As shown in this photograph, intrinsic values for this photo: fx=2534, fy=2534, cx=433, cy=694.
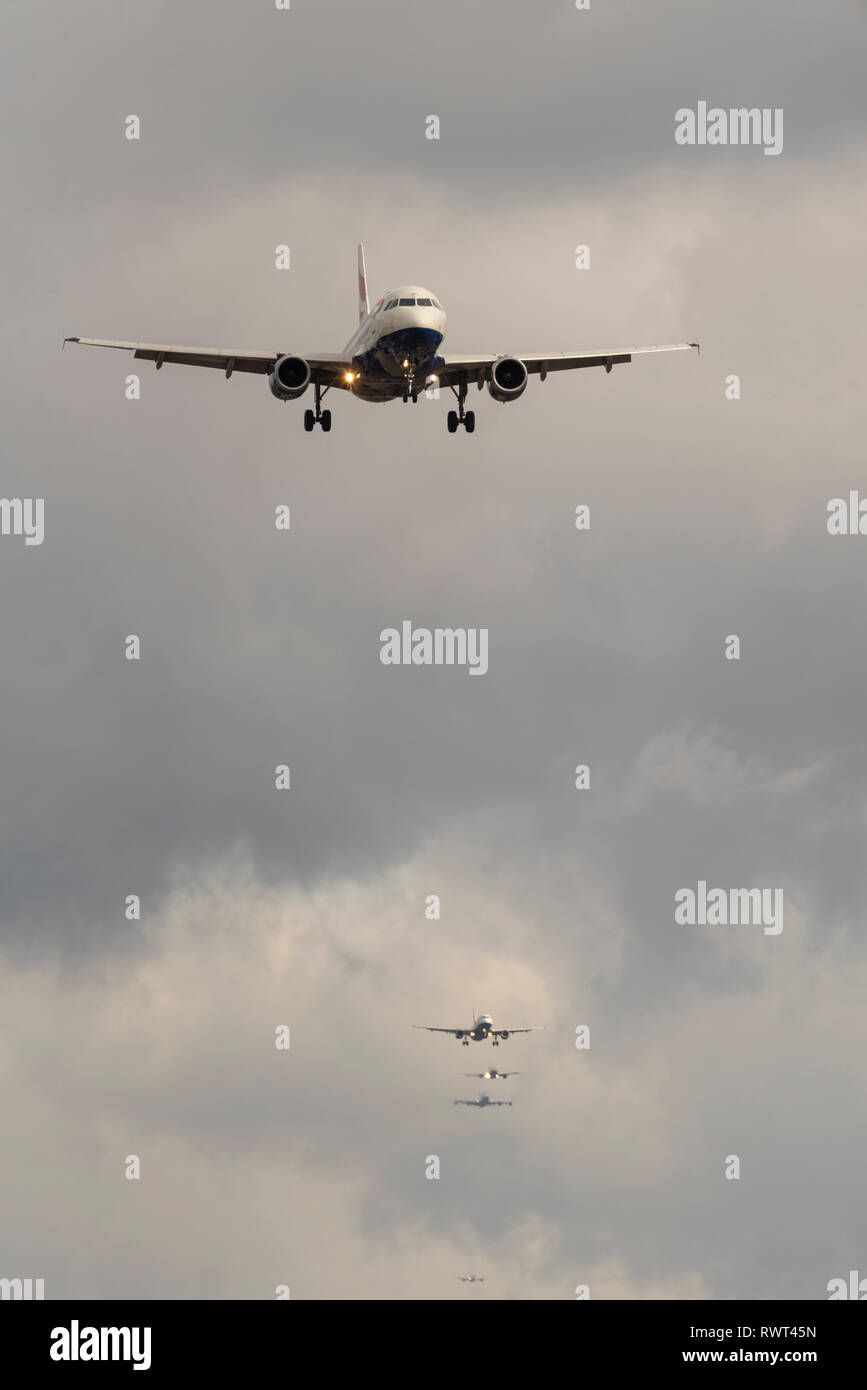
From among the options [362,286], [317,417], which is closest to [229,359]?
[317,417]

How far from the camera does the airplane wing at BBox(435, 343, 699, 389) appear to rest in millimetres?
134375

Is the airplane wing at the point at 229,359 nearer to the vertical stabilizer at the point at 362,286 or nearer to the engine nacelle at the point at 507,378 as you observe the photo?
the engine nacelle at the point at 507,378

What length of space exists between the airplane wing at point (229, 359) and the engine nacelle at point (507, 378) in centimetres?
767

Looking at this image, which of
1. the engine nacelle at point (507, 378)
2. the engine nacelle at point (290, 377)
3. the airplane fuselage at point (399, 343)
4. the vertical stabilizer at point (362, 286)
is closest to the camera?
the airplane fuselage at point (399, 343)

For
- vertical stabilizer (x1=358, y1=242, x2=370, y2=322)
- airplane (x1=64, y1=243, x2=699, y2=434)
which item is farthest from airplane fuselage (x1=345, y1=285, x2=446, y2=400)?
vertical stabilizer (x1=358, y1=242, x2=370, y2=322)

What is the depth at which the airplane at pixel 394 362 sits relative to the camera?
127 metres

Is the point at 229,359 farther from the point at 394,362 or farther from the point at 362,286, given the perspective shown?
the point at 362,286

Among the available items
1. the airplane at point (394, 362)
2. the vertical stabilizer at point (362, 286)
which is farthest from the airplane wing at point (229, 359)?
the vertical stabilizer at point (362, 286)

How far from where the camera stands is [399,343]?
126312mm

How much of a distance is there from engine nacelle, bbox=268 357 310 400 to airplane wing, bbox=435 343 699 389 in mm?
6933

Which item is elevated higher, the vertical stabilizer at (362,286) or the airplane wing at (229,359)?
the vertical stabilizer at (362,286)
